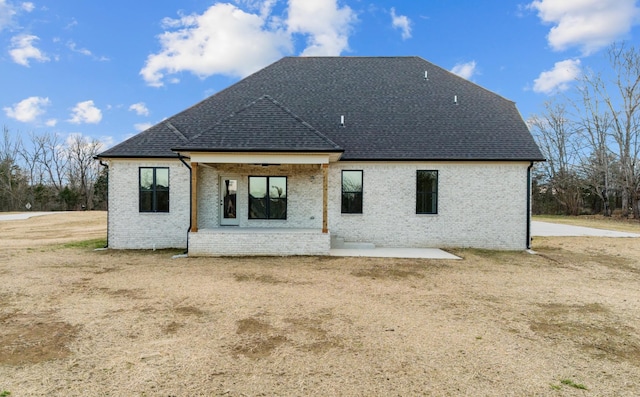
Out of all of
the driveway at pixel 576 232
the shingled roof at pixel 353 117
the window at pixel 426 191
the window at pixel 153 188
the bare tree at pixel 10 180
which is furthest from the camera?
the bare tree at pixel 10 180

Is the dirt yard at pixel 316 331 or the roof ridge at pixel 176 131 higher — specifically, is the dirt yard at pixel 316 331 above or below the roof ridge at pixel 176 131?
below

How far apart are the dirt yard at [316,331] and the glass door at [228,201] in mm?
3842

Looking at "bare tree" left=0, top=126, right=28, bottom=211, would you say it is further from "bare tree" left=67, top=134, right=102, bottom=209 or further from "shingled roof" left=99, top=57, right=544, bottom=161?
"shingled roof" left=99, top=57, right=544, bottom=161

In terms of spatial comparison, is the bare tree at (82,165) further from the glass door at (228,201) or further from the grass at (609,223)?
the grass at (609,223)

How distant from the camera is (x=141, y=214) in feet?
41.6

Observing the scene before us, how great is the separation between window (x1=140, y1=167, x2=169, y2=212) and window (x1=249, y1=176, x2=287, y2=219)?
343cm

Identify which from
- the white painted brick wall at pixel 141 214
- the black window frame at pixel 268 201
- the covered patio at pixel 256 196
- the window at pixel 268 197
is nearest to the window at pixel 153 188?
the white painted brick wall at pixel 141 214

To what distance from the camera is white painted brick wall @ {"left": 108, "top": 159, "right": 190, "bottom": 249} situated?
1262 centimetres

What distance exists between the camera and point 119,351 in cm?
427

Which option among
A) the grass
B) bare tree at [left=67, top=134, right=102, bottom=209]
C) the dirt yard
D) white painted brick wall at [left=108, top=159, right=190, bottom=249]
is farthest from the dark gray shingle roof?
A: bare tree at [left=67, top=134, right=102, bottom=209]

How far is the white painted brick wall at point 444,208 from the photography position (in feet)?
42.1

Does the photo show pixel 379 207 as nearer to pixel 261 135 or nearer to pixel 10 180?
pixel 261 135

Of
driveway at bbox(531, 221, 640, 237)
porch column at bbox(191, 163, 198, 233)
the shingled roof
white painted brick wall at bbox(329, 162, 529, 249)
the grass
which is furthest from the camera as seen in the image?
the grass

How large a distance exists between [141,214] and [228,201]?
3388 millimetres
